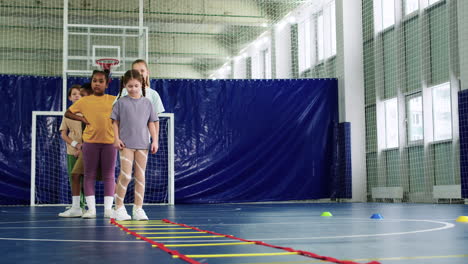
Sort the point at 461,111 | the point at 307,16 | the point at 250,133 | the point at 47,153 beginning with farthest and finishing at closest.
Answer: the point at 307,16 < the point at 250,133 < the point at 47,153 < the point at 461,111

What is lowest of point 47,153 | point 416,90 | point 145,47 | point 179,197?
point 179,197

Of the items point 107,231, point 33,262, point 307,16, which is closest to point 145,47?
point 307,16

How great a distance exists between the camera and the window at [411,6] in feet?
38.4


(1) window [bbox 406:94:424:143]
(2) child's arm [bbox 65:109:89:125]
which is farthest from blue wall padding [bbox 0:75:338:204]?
(2) child's arm [bbox 65:109:89:125]

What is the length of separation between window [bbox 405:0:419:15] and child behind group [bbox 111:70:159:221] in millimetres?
7862

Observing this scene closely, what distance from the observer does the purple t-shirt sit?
5316 millimetres

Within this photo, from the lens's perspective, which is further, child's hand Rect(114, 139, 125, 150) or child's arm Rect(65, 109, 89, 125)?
child's arm Rect(65, 109, 89, 125)

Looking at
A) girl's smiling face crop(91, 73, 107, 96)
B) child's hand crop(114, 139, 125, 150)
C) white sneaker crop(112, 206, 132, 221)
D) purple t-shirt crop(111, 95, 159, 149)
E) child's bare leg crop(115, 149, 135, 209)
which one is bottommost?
white sneaker crop(112, 206, 132, 221)

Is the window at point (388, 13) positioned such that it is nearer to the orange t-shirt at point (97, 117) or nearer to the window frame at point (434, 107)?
the window frame at point (434, 107)

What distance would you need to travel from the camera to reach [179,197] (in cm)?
1243

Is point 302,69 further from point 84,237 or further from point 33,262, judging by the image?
point 33,262

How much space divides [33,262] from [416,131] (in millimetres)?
10221

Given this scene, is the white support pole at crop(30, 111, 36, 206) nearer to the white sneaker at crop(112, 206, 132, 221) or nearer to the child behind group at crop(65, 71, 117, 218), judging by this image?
the child behind group at crop(65, 71, 117, 218)

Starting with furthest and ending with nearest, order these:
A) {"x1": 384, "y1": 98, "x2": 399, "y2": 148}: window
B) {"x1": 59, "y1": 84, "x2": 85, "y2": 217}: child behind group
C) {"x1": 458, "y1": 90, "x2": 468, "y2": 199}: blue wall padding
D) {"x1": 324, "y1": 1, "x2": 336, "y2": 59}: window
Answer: {"x1": 324, "y1": 1, "x2": 336, "y2": 59}: window < {"x1": 384, "y1": 98, "x2": 399, "y2": 148}: window < {"x1": 458, "y1": 90, "x2": 468, "y2": 199}: blue wall padding < {"x1": 59, "y1": 84, "x2": 85, "y2": 217}: child behind group
